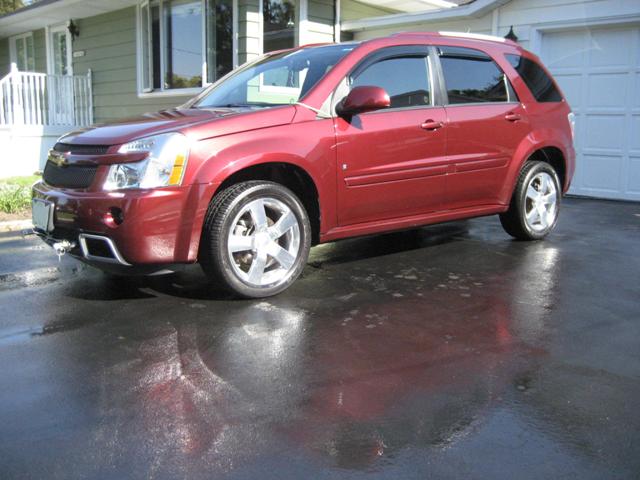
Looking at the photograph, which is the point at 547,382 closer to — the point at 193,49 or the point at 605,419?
the point at 605,419

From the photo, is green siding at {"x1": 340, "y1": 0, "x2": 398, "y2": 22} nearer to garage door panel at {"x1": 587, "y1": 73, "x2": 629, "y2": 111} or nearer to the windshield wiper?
garage door panel at {"x1": 587, "y1": 73, "x2": 629, "y2": 111}

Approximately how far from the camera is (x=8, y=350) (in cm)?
357

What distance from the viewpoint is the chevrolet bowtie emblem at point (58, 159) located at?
447cm

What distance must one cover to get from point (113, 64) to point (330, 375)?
12.1m

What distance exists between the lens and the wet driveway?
2447mm

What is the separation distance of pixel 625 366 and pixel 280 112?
8.75 ft

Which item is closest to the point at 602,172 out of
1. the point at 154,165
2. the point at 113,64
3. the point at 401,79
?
the point at 401,79

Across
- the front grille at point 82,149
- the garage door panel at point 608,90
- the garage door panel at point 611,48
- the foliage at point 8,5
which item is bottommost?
the front grille at point 82,149

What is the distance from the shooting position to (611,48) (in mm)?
9766

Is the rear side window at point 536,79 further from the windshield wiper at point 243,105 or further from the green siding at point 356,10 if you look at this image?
the green siding at point 356,10

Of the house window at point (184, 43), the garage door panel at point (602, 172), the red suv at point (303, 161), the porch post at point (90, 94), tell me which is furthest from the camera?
the porch post at point (90, 94)

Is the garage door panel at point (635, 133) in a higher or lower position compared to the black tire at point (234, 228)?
higher

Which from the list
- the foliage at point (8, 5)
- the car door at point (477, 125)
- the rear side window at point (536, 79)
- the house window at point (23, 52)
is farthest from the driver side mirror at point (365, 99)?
the foliage at point (8, 5)

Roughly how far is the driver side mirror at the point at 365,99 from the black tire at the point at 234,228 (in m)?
0.76
